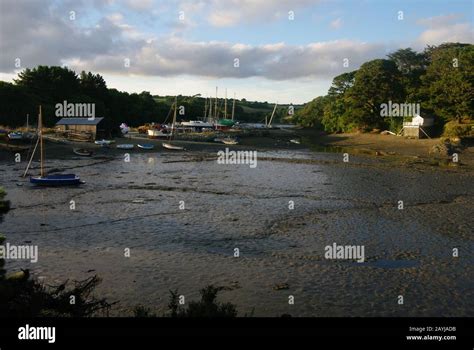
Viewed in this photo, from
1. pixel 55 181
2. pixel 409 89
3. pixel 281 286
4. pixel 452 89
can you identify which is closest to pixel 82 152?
pixel 55 181

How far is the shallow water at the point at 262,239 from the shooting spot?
14.9 metres

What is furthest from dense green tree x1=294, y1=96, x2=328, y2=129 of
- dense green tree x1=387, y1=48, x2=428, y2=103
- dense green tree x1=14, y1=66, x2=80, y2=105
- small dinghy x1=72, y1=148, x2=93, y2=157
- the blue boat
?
the blue boat

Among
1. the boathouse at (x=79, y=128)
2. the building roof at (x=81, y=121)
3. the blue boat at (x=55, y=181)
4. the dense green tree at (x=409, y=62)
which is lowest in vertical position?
the blue boat at (x=55, y=181)

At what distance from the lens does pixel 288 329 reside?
7.04 meters

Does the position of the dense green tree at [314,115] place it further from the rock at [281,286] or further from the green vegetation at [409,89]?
the rock at [281,286]

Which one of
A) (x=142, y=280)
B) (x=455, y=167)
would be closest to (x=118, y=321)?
(x=142, y=280)

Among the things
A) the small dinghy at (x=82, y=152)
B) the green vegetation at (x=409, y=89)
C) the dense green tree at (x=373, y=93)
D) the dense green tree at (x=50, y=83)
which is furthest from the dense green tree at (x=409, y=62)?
the dense green tree at (x=50, y=83)

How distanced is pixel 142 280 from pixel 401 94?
8672cm

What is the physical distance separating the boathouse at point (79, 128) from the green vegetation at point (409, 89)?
49972mm

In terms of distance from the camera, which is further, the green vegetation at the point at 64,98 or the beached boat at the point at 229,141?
the beached boat at the point at 229,141

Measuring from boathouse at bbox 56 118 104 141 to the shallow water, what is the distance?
1459 inches

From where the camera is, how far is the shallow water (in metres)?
14.9

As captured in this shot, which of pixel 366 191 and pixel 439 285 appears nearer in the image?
pixel 439 285

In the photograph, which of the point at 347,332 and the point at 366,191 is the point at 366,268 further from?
the point at 366,191
